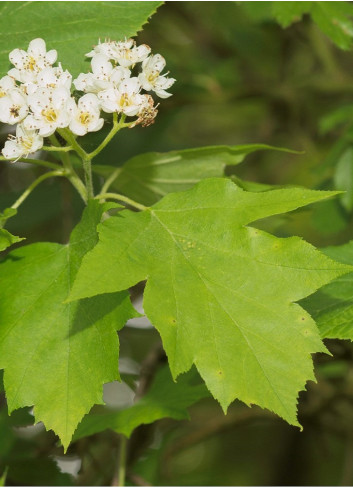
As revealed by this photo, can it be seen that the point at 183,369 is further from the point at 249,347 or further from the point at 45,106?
the point at 45,106

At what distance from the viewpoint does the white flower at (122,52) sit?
1701 millimetres

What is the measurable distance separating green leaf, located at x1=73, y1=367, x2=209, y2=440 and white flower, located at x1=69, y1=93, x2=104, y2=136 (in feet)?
2.93

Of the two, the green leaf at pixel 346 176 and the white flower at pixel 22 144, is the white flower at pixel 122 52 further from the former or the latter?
the green leaf at pixel 346 176

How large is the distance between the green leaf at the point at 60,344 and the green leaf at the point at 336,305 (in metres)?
0.48

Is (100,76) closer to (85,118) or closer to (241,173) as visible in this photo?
(85,118)

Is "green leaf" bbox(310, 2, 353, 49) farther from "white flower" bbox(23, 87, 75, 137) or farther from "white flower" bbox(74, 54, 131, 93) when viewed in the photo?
"white flower" bbox(23, 87, 75, 137)

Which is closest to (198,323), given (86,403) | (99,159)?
(86,403)

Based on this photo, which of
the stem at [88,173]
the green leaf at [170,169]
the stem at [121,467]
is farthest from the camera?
the stem at [121,467]

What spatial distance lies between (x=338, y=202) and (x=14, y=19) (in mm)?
1678

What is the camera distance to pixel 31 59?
1723mm

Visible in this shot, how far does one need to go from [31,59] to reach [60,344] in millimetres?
707

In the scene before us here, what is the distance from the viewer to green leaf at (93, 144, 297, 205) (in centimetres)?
202

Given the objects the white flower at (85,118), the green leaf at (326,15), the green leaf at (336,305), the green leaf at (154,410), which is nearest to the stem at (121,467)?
the green leaf at (154,410)

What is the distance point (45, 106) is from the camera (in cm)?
155
